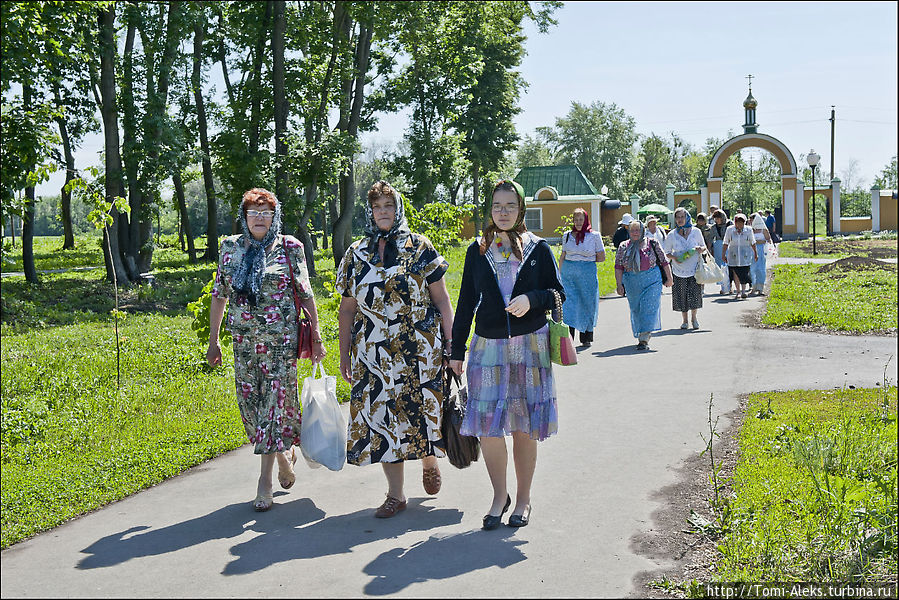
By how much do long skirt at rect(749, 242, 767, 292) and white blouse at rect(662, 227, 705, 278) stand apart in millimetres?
5485

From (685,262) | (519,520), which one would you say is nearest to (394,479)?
(519,520)

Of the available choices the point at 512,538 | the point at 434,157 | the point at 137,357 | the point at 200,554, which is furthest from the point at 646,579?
the point at 434,157

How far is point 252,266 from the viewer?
5.88m

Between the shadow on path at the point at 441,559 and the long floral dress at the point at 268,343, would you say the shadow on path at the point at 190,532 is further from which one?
the shadow on path at the point at 441,559

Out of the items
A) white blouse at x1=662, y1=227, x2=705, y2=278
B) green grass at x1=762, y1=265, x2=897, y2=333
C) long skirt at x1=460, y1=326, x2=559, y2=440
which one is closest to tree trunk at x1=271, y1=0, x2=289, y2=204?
green grass at x1=762, y1=265, x2=897, y2=333

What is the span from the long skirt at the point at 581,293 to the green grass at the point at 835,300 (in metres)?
3.80

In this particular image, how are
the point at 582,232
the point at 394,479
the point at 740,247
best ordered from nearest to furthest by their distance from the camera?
the point at 394,479 → the point at 582,232 → the point at 740,247

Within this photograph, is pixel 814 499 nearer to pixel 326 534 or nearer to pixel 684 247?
pixel 326 534

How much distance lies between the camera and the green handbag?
5.35 m

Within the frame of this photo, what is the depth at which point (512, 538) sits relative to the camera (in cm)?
510

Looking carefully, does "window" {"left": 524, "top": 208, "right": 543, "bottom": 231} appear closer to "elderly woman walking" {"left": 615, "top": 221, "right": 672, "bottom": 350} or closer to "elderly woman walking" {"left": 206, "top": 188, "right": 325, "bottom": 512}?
"elderly woman walking" {"left": 615, "top": 221, "right": 672, "bottom": 350}

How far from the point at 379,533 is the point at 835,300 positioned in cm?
1387

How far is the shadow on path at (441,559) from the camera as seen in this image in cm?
453

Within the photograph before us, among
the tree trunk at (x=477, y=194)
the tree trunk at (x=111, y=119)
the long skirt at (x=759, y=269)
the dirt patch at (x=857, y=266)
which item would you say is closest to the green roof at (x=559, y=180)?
the tree trunk at (x=477, y=194)
